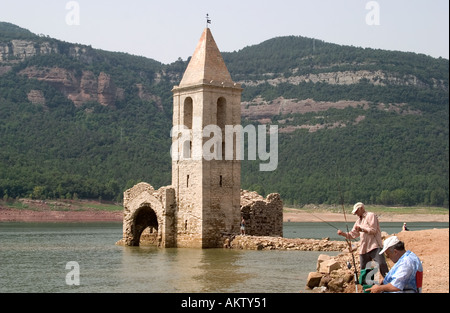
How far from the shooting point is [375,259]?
1466 cm

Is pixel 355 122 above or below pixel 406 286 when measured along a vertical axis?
above

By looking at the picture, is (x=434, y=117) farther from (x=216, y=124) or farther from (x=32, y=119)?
(x=216, y=124)

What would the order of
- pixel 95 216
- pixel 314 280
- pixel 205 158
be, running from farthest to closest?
pixel 95 216 < pixel 205 158 < pixel 314 280

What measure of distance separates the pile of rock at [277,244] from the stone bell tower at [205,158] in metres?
0.80

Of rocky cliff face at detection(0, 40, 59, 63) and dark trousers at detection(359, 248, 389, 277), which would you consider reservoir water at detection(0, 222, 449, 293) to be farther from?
rocky cliff face at detection(0, 40, 59, 63)

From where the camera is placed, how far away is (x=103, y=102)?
13062 cm

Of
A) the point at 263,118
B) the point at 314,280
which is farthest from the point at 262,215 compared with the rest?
the point at 263,118

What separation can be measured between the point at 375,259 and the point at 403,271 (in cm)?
389

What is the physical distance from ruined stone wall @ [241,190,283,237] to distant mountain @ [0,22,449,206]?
36.2 m

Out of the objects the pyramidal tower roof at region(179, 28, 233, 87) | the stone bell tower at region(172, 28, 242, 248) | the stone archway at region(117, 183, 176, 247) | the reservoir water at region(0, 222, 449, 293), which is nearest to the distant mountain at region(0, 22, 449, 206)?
the stone archway at region(117, 183, 176, 247)

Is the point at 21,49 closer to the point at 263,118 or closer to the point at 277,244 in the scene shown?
the point at 263,118

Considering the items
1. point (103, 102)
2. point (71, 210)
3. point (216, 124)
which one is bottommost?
point (71, 210)
